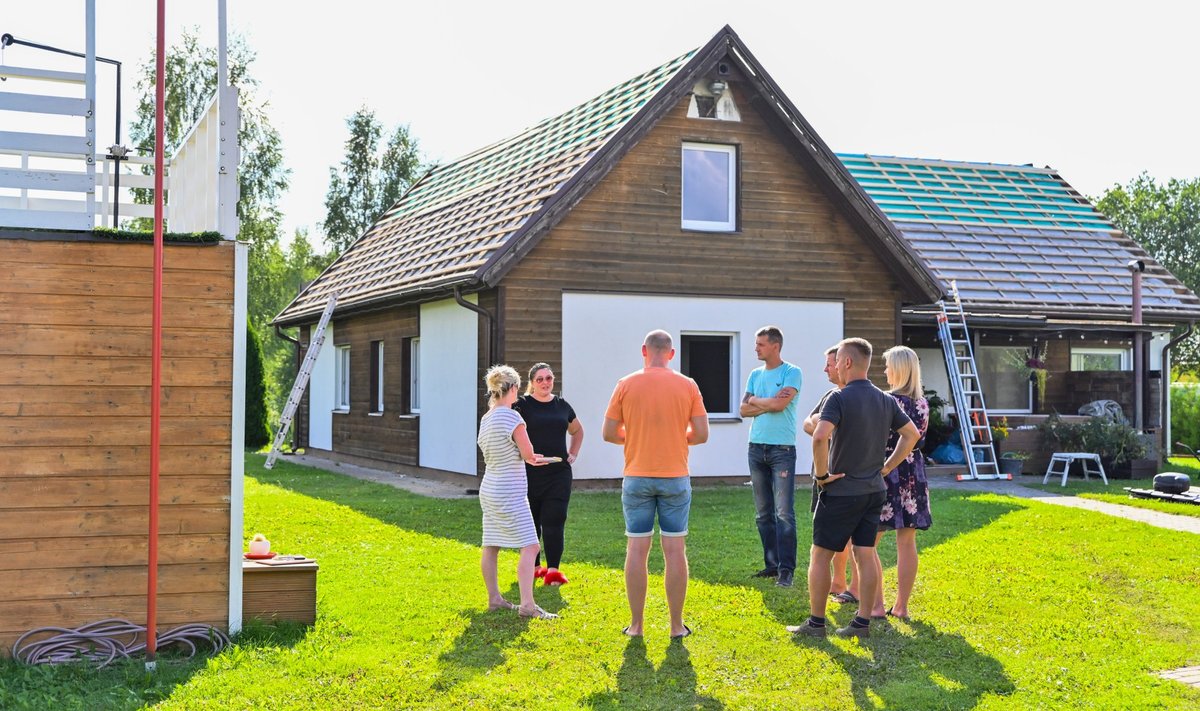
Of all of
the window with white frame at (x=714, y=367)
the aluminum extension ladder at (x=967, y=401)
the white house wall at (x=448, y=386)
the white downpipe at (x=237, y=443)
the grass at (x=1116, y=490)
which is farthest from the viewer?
the aluminum extension ladder at (x=967, y=401)

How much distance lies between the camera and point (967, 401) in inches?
763

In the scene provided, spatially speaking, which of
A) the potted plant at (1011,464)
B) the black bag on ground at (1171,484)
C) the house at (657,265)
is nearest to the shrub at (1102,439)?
the potted plant at (1011,464)

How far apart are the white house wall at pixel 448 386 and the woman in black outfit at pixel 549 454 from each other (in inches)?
274

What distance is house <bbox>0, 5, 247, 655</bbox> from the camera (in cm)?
696

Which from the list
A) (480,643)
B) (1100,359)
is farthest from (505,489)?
(1100,359)

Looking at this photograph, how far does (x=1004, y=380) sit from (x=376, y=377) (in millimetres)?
11376

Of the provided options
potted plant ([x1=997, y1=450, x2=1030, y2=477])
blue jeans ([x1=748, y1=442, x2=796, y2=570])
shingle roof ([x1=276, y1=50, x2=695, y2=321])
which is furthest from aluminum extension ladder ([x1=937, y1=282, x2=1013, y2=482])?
blue jeans ([x1=748, y1=442, x2=796, y2=570])

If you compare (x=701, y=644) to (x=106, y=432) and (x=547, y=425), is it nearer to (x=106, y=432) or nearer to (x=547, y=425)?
(x=547, y=425)

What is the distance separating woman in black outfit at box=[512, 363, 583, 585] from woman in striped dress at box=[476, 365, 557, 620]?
31.8 inches

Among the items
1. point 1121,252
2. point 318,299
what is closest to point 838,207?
point 1121,252

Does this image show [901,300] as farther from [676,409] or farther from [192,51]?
[192,51]

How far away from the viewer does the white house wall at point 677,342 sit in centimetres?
1661

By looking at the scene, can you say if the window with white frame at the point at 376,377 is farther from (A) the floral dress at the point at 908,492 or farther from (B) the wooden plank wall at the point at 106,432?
(A) the floral dress at the point at 908,492

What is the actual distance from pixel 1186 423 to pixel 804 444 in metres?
16.9
